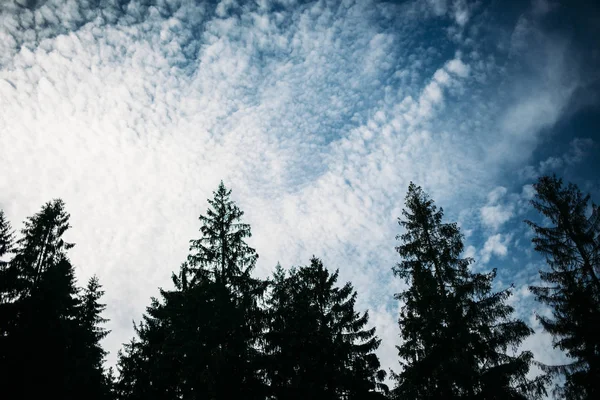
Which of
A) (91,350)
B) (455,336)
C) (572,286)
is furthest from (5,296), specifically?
(572,286)

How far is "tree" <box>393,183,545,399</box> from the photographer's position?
1253 cm

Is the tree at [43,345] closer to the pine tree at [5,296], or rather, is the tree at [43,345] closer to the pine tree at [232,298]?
the pine tree at [5,296]

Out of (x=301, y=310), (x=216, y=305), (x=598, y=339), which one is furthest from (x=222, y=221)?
(x=598, y=339)

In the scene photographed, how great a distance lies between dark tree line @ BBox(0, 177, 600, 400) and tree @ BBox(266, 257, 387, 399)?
0.21ft

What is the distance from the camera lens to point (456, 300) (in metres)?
13.5

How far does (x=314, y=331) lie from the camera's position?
1642 cm

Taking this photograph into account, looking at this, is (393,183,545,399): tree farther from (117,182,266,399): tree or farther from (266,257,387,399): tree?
(117,182,266,399): tree

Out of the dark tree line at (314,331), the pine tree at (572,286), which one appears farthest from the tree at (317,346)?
the pine tree at (572,286)

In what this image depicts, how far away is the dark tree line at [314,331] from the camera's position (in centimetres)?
1290

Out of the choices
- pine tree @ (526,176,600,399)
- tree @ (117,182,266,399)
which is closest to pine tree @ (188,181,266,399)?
tree @ (117,182,266,399)

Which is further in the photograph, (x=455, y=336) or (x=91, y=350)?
(x=91, y=350)

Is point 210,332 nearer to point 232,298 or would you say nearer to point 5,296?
point 232,298

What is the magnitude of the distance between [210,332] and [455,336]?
419 inches

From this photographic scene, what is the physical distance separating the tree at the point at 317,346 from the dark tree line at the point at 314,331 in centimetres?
6
